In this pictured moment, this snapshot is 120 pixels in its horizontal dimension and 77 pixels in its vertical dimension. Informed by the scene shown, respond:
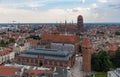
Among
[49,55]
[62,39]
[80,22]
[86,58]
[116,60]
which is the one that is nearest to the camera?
[86,58]

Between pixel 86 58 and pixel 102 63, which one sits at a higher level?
pixel 86 58

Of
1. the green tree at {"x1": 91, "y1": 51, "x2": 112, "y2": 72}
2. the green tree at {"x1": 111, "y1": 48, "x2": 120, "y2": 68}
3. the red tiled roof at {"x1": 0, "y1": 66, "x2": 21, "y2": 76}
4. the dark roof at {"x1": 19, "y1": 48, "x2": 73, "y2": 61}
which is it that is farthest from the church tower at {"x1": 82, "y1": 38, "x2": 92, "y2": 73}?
the red tiled roof at {"x1": 0, "y1": 66, "x2": 21, "y2": 76}

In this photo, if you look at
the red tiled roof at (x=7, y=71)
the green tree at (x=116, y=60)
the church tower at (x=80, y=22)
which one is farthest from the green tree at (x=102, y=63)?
the church tower at (x=80, y=22)

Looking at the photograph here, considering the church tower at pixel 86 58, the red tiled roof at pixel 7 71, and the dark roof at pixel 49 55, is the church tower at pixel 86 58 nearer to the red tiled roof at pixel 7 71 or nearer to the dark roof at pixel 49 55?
the dark roof at pixel 49 55

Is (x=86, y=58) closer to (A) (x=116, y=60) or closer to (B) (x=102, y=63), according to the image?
(B) (x=102, y=63)

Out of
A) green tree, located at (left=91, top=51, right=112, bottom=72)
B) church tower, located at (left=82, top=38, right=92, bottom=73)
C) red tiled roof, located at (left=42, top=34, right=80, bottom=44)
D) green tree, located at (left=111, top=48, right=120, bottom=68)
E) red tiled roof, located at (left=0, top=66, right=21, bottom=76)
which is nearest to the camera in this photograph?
red tiled roof, located at (left=0, top=66, right=21, bottom=76)

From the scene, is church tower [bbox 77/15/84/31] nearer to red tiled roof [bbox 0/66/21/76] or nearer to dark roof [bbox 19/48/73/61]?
dark roof [bbox 19/48/73/61]

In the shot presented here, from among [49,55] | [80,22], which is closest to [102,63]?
[49,55]

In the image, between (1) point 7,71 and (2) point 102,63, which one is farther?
(2) point 102,63

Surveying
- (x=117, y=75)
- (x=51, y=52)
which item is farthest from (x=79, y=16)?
(x=117, y=75)

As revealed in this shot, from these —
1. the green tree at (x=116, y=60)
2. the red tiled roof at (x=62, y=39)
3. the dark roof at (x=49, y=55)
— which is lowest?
the green tree at (x=116, y=60)

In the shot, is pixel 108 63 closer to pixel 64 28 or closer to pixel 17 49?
pixel 17 49
